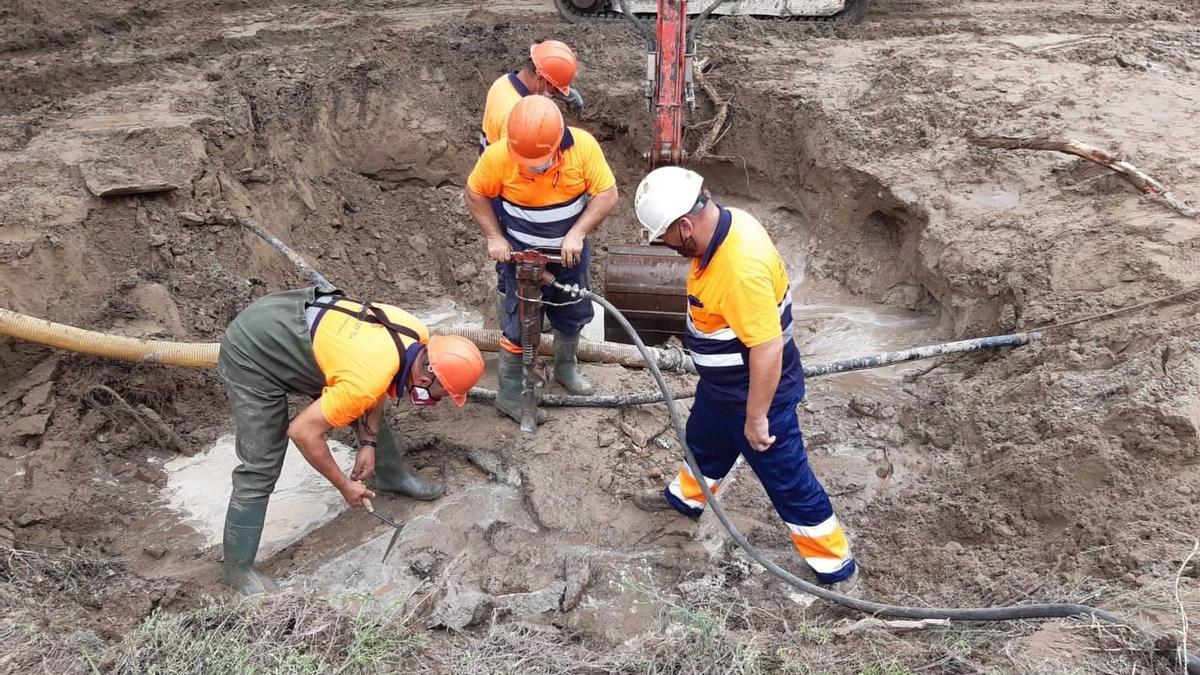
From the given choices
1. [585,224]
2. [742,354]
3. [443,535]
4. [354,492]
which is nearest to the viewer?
[742,354]

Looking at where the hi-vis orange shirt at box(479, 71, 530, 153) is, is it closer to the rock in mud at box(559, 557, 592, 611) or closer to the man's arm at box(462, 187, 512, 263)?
the man's arm at box(462, 187, 512, 263)

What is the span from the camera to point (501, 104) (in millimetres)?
4586

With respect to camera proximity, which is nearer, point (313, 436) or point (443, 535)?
point (313, 436)

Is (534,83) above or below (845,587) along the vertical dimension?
above

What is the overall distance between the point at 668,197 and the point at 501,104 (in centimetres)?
196

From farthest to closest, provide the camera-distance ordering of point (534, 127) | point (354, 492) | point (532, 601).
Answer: point (534, 127)
point (532, 601)
point (354, 492)

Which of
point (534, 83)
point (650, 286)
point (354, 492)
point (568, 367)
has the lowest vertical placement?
point (568, 367)

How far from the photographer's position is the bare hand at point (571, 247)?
14.0 ft

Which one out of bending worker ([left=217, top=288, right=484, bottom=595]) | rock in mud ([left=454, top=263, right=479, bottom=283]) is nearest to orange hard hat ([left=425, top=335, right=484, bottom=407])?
bending worker ([left=217, top=288, right=484, bottom=595])

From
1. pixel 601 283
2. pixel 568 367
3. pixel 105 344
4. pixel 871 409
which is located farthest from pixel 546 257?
pixel 601 283

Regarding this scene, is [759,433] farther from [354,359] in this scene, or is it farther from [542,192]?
[542,192]

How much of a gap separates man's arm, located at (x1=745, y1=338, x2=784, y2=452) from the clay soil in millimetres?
753

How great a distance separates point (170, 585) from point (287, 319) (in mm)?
1421

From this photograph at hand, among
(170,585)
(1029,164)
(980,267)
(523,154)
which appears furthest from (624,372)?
(1029,164)
